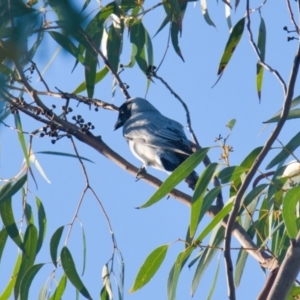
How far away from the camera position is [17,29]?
50 centimetres

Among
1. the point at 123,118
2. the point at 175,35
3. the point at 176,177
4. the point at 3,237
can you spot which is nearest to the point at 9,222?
the point at 3,237

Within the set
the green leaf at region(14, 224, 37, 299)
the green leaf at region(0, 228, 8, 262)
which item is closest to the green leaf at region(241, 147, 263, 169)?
the green leaf at region(14, 224, 37, 299)

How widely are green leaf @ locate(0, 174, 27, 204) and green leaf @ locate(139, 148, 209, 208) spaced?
67 centimetres

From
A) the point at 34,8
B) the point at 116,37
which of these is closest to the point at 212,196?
the point at 116,37

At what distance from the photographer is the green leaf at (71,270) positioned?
225cm

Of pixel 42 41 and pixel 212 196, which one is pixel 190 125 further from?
pixel 42 41

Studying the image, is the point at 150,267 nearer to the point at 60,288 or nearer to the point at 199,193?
the point at 199,193

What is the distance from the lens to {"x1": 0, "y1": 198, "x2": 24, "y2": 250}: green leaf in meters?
2.43

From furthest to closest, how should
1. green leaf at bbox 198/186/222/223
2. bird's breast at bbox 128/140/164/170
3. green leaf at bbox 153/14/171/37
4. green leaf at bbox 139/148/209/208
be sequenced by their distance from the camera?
bird's breast at bbox 128/140/164/170 < green leaf at bbox 153/14/171/37 < green leaf at bbox 198/186/222/223 < green leaf at bbox 139/148/209/208

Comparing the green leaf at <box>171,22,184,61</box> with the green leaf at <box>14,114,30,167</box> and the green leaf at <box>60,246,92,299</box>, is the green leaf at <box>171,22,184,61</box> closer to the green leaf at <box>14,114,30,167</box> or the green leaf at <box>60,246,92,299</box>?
the green leaf at <box>14,114,30,167</box>

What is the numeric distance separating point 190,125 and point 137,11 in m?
0.85

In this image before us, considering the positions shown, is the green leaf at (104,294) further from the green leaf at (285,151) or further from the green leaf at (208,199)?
the green leaf at (285,151)

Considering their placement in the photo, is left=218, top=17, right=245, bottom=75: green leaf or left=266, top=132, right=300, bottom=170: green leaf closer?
left=266, top=132, right=300, bottom=170: green leaf

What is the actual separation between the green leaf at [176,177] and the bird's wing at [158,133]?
1102 millimetres
